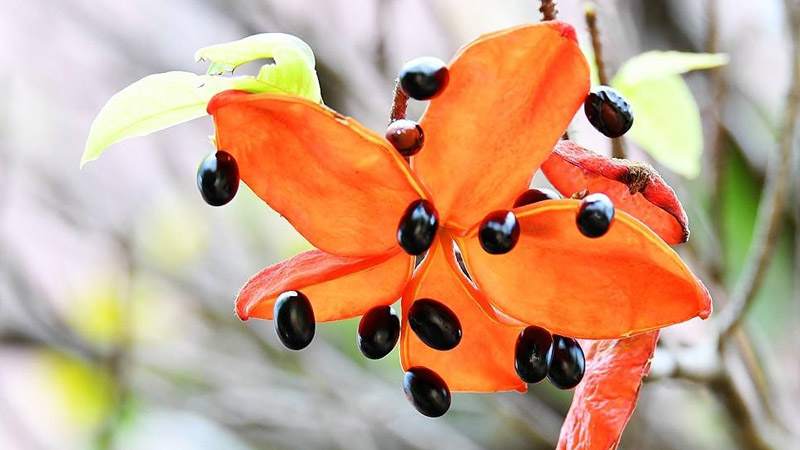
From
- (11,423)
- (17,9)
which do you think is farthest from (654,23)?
(11,423)

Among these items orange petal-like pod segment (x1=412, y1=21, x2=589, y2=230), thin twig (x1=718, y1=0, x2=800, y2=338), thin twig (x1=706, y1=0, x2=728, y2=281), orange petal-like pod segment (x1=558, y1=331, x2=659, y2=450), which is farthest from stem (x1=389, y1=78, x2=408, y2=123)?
thin twig (x1=706, y1=0, x2=728, y2=281)

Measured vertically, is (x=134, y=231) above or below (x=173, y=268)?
above

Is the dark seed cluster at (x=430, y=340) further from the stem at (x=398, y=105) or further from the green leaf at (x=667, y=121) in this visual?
the green leaf at (x=667, y=121)

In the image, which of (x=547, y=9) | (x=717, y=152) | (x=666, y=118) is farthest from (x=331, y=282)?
(x=717, y=152)

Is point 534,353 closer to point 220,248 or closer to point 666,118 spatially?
point 666,118

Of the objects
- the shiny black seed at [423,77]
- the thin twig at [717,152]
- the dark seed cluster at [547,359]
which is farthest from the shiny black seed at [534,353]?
the thin twig at [717,152]

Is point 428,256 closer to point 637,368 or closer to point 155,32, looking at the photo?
point 637,368
